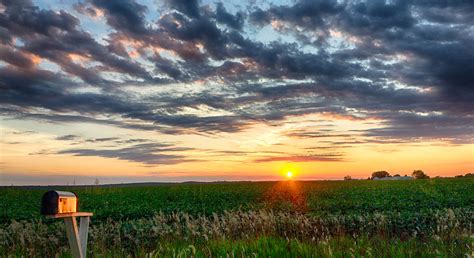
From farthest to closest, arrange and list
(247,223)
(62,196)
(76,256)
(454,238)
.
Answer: (247,223) → (454,238) → (76,256) → (62,196)

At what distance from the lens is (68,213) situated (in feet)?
21.5

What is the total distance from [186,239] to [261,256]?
324 cm

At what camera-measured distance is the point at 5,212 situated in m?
26.4

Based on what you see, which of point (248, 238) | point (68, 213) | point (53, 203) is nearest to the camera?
point (53, 203)

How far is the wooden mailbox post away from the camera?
20.6ft

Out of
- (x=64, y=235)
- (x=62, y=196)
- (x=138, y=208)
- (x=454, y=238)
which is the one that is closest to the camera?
(x=62, y=196)

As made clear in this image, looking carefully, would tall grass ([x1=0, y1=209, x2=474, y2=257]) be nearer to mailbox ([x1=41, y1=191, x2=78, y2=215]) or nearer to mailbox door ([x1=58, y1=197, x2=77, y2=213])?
mailbox door ([x1=58, y1=197, x2=77, y2=213])

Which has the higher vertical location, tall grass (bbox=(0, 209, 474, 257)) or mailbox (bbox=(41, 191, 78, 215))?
mailbox (bbox=(41, 191, 78, 215))

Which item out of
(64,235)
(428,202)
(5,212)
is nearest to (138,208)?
(5,212)

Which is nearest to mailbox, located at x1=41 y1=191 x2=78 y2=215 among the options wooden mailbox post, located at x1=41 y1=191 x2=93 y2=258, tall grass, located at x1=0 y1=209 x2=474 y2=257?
wooden mailbox post, located at x1=41 y1=191 x2=93 y2=258

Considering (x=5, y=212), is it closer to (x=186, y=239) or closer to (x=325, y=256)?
(x=186, y=239)

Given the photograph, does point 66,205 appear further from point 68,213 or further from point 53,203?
point 53,203

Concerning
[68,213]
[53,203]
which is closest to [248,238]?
[68,213]

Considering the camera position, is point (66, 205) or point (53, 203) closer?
A: point (53, 203)
